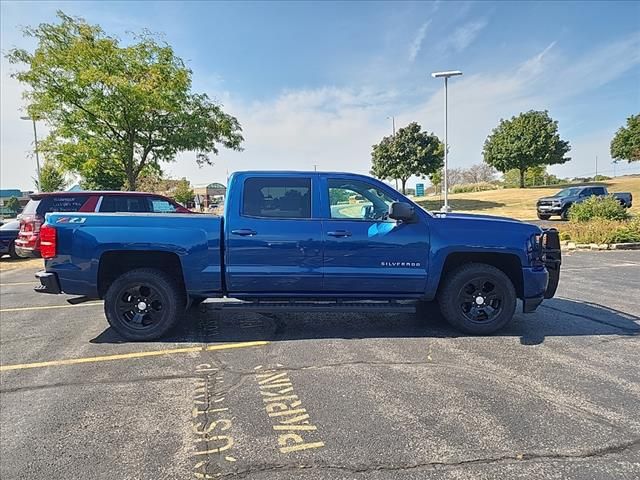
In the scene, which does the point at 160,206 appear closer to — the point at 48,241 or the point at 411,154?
the point at 48,241

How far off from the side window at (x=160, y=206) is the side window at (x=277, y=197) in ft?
19.5

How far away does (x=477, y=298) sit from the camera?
468 cm

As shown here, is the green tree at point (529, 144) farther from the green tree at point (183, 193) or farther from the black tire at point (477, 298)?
the black tire at point (477, 298)

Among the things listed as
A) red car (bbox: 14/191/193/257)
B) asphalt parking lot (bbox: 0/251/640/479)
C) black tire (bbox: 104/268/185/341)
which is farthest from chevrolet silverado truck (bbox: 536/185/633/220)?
black tire (bbox: 104/268/185/341)

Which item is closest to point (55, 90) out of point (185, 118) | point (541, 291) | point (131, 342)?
point (185, 118)

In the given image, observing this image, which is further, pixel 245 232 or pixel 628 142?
pixel 628 142

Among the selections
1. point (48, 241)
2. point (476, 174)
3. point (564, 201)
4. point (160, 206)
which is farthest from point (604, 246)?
point (476, 174)

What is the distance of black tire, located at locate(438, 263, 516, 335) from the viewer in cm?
462

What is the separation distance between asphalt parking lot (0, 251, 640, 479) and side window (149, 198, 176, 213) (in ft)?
16.0

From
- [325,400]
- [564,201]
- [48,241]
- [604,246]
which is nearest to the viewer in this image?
[325,400]

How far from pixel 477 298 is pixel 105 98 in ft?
53.2

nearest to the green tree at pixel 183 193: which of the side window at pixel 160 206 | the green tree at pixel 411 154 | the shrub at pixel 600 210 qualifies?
the green tree at pixel 411 154

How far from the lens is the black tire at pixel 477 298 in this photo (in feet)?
15.1

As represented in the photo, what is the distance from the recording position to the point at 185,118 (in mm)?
17266
